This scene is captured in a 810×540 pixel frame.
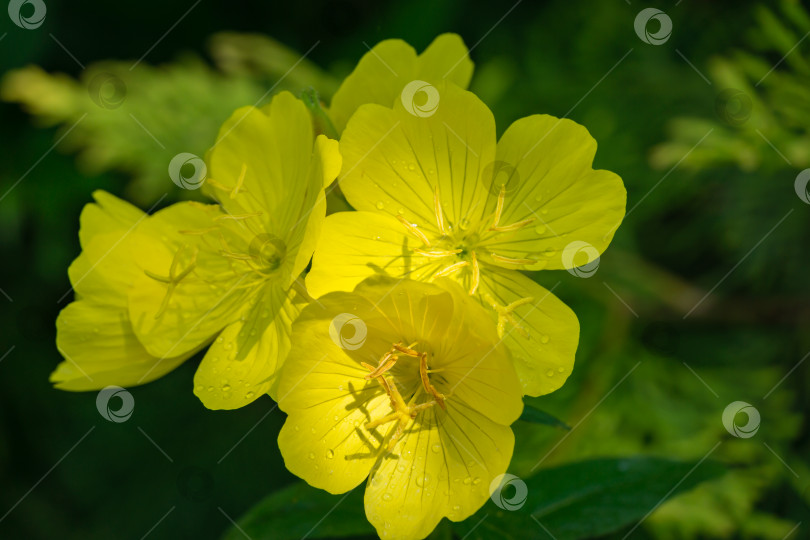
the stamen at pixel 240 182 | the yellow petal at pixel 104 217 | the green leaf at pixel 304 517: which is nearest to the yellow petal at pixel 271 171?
the stamen at pixel 240 182

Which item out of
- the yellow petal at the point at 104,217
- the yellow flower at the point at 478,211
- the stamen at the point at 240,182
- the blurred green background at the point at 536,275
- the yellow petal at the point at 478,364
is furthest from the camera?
the blurred green background at the point at 536,275

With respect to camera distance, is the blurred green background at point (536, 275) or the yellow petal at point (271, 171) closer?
the yellow petal at point (271, 171)

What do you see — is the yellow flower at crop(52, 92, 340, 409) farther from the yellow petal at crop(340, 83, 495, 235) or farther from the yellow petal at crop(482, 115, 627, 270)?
the yellow petal at crop(482, 115, 627, 270)

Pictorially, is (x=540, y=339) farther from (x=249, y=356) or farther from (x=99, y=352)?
(x=99, y=352)

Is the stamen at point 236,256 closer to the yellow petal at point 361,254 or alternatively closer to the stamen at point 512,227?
the yellow petal at point 361,254

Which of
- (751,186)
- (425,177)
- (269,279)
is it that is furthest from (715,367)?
(269,279)

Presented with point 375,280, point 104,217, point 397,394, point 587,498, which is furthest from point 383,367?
point 104,217

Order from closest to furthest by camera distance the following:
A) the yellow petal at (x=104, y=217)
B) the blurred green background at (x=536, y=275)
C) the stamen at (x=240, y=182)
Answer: the stamen at (x=240, y=182) < the yellow petal at (x=104, y=217) < the blurred green background at (x=536, y=275)

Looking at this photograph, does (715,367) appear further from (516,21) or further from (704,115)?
(516,21)

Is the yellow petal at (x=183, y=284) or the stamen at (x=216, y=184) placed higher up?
the stamen at (x=216, y=184)
